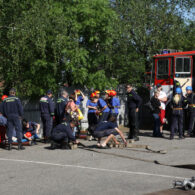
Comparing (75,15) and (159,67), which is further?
(159,67)

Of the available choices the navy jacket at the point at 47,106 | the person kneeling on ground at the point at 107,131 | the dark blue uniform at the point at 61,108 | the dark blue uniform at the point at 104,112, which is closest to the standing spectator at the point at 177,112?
the dark blue uniform at the point at 104,112

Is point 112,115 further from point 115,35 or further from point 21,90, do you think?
point 115,35

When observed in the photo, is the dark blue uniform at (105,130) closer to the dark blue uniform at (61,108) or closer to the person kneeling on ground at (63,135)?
the person kneeling on ground at (63,135)

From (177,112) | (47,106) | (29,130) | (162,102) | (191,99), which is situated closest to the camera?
(29,130)

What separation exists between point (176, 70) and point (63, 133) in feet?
23.3

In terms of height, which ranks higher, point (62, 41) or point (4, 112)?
point (62, 41)

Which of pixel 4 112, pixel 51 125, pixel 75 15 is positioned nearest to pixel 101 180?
pixel 4 112

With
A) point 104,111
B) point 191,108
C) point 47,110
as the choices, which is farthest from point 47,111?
point 191,108

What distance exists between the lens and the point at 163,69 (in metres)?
18.3

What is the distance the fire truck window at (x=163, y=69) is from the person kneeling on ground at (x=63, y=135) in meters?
6.74

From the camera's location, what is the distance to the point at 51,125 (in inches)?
575

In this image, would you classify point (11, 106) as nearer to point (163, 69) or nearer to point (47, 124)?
point (47, 124)

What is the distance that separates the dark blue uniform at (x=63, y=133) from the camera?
12477 mm

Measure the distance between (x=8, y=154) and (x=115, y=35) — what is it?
907 cm
